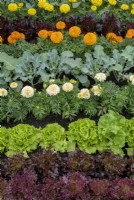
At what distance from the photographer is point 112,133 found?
4629 mm

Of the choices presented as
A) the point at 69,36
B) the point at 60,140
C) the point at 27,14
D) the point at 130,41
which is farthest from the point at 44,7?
the point at 60,140

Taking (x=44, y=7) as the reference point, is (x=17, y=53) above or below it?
below

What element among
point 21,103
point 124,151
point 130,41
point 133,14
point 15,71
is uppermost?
point 133,14

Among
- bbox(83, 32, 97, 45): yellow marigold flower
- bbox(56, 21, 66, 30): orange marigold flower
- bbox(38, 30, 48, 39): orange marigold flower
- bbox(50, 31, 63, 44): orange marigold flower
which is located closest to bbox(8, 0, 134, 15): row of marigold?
bbox(56, 21, 66, 30): orange marigold flower

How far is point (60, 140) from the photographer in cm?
468

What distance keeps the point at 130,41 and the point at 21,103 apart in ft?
5.26

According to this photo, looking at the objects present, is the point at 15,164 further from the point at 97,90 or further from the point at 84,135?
the point at 97,90

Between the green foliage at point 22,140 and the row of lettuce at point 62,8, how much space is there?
7.59 ft

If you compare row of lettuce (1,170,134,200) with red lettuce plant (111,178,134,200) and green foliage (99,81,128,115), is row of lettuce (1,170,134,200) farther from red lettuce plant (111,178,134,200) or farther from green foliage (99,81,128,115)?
green foliage (99,81,128,115)

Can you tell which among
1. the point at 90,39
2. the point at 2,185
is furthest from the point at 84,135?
the point at 90,39

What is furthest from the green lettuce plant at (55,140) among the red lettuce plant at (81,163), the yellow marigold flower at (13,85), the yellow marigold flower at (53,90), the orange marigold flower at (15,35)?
the orange marigold flower at (15,35)

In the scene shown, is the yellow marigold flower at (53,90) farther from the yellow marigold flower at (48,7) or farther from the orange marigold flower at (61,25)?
the yellow marigold flower at (48,7)

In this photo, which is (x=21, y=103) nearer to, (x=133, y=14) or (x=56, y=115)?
(x=56, y=115)

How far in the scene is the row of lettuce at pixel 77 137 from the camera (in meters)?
4.62
